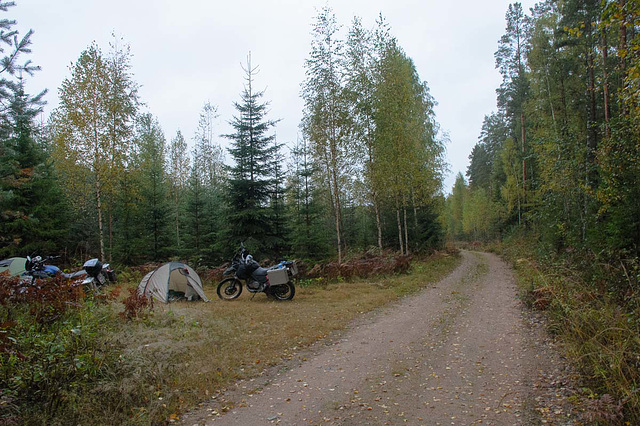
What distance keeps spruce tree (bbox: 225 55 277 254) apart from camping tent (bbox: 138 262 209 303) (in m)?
5.29

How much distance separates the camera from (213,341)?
6355 mm

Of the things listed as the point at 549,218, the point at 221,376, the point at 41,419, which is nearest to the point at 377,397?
the point at 221,376

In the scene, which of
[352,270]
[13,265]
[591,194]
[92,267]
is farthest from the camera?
[352,270]

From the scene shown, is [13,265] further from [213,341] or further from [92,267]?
[213,341]

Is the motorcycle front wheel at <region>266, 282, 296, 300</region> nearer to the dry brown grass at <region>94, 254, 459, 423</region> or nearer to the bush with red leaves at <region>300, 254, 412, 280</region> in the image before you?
the dry brown grass at <region>94, 254, 459, 423</region>

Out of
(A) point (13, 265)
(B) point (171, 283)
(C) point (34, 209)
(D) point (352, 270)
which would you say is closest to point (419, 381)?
(B) point (171, 283)

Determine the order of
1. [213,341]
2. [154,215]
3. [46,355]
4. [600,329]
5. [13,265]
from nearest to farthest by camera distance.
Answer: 1. [46,355]
2. [600,329]
3. [213,341]
4. [13,265]
5. [154,215]

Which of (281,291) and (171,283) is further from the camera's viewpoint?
(171,283)

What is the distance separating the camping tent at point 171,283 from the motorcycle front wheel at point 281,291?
6.37 feet

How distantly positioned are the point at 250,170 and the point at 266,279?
23.5 feet

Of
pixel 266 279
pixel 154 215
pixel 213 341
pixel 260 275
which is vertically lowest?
pixel 213 341

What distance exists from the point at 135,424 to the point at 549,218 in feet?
49.7

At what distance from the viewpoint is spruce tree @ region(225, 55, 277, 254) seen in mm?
16375

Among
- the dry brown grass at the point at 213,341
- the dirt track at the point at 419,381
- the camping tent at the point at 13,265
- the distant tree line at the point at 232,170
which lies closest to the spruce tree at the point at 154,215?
the distant tree line at the point at 232,170
